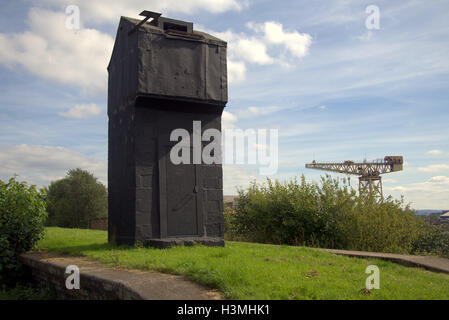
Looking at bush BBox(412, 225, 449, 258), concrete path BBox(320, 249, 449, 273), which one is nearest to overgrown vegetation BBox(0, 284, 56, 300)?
concrete path BBox(320, 249, 449, 273)

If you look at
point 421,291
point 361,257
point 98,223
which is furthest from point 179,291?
point 98,223

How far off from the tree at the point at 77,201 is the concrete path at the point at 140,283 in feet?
73.2

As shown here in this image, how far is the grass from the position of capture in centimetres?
447

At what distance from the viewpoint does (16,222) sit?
899cm

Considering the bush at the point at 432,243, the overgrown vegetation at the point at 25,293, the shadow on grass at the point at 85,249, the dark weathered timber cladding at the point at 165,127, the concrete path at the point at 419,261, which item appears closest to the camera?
the concrete path at the point at 419,261

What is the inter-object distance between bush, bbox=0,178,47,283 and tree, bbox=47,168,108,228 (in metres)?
18.9

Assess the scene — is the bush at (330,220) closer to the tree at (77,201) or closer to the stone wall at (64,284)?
the stone wall at (64,284)

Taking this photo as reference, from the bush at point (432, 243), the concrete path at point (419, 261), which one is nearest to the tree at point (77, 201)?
the bush at point (432, 243)

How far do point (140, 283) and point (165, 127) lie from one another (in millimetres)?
4498

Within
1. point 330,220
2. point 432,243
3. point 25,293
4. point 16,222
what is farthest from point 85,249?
point 432,243

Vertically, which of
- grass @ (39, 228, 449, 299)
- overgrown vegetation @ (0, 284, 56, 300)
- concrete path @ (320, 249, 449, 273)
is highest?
grass @ (39, 228, 449, 299)

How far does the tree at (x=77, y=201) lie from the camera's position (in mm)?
27953

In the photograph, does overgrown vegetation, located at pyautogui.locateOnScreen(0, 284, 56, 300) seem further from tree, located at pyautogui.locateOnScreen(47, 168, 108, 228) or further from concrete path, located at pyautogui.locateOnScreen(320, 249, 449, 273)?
tree, located at pyautogui.locateOnScreen(47, 168, 108, 228)
